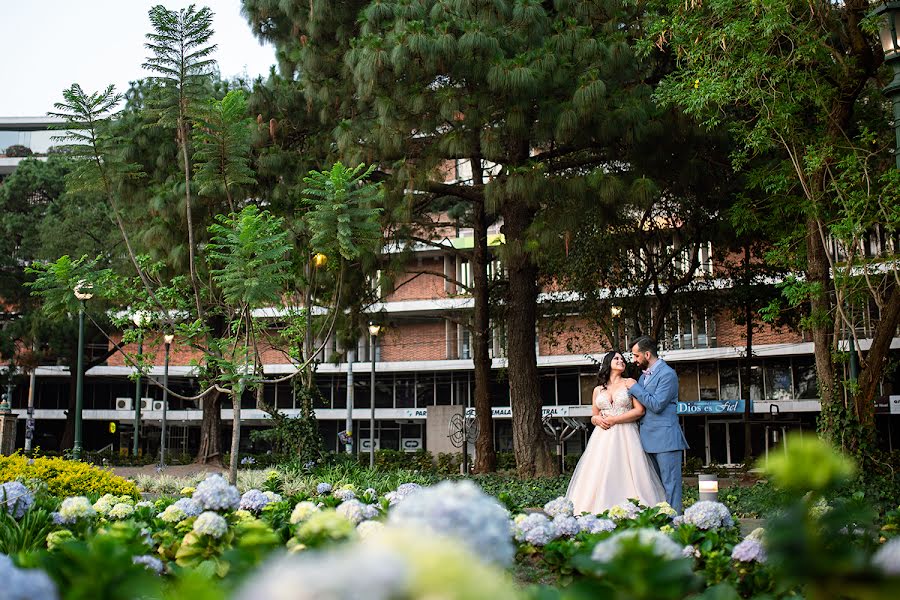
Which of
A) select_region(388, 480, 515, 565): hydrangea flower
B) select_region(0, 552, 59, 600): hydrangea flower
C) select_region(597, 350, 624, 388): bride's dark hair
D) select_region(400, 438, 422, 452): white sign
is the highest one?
select_region(597, 350, 624, 388): bride's dark hair

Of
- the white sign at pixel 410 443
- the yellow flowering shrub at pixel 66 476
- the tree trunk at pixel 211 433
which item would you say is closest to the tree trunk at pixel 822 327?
the yellow flowering shrub at pixel 66 476

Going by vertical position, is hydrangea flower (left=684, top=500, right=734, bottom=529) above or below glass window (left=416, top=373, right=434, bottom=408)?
below

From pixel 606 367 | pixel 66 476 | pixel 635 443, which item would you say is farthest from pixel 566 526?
pixel 66 476

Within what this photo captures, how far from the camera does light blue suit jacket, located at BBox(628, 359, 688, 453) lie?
333 inches

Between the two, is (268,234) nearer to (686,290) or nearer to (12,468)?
(12,468)

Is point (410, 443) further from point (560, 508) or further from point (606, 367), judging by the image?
point (560, 508)

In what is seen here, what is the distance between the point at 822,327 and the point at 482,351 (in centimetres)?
862

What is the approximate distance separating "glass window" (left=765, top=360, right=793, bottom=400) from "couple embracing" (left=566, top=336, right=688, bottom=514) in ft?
108

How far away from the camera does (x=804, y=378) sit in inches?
1539

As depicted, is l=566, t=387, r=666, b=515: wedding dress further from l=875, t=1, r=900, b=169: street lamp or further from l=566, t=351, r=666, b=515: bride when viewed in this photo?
l=875, t=1, r=900, b=169: street lamp

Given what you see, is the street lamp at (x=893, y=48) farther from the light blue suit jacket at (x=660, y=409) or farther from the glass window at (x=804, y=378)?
the glass window at (x=804, y=378)

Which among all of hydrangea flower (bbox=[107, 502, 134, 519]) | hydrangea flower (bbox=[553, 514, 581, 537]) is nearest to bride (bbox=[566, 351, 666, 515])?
hydrangea flower (bbox=[553, 514, 581, 537])

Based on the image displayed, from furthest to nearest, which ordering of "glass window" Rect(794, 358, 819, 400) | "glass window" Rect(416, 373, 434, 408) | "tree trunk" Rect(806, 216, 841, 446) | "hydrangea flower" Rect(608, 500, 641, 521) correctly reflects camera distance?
"glass window" Rect(416, 373, 434, 408)
"glass window" Rect(794, 358, 819, 400)
"tree trunk" Rect(806, 216, 841, 446)
"hydrangea flower" Rect(608, 500, 641, 521)

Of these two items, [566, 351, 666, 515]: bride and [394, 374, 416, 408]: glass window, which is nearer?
[566, 351, 666, 515]: bride
